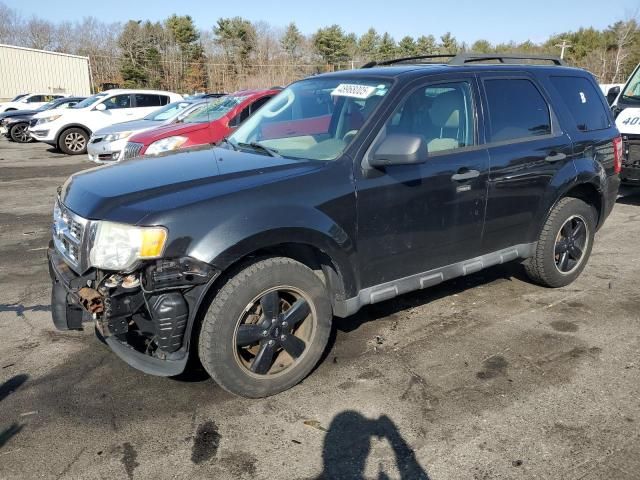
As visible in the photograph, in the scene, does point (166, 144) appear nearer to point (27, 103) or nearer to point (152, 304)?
point (152, 304)

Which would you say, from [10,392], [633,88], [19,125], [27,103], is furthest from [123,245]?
[27,103]

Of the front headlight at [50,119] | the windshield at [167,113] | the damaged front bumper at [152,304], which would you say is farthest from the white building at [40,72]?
the damaged front bumper at [152,304]

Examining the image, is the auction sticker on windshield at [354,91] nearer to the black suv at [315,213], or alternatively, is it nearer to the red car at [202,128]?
the black suv at [315,213]

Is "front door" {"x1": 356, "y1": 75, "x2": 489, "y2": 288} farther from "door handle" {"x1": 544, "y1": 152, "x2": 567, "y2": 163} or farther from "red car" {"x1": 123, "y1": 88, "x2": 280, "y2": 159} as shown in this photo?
"red car" {"x1": 123, "y1": 88, "x2": 280, "y2": 159}

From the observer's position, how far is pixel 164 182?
10.1ft

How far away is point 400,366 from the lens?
11.7 feet

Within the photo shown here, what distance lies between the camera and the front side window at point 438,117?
3.66 m

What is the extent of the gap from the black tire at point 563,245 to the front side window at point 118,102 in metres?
14.6

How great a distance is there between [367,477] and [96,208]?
1.95 meters

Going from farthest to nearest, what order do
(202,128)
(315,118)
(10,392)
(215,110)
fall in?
(215,110)
(202,128)
(315,118)
(10,392)

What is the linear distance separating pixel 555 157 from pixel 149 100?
48.9 ft

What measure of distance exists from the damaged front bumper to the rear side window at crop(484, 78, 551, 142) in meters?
2.52

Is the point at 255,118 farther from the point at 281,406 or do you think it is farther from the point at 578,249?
the point at 578,249

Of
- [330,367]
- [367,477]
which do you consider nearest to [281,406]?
[330,367]
